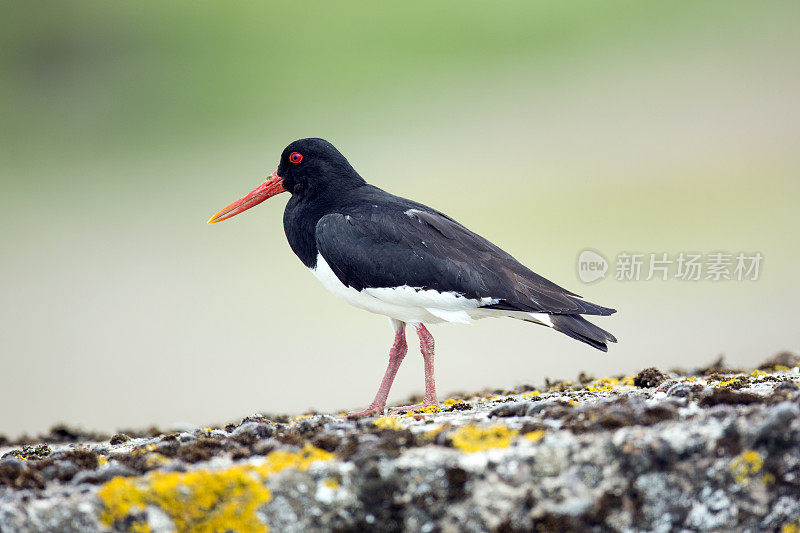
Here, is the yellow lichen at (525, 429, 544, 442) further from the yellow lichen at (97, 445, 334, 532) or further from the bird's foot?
the bird's foot

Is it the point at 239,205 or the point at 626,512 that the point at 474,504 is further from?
the point at 239,205

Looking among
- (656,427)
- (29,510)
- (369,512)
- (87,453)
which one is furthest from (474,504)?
(87,453)

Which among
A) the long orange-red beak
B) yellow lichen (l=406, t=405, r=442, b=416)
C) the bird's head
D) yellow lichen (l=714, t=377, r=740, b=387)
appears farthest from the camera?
the long orange-red beak

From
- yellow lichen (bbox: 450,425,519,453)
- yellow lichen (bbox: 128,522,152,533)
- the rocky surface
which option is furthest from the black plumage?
yellow lichen (bbox: 128,522,152,533)

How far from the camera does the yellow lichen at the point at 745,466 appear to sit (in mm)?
3107

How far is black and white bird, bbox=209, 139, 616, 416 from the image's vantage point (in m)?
5.32

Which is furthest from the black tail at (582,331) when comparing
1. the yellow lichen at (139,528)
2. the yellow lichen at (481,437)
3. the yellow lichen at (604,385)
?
the yellow lichen at (139,528)

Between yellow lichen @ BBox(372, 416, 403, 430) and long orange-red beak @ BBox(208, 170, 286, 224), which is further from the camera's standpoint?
long orange-red beak @ BBox(208, 170, 286, 224)

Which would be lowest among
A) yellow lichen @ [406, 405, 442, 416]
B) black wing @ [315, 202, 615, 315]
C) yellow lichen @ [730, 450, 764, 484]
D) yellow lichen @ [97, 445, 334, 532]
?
yellow lichen @ [97, 445, 334, 532]

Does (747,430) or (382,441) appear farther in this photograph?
(382,441)

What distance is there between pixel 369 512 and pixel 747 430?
1511 millimetres

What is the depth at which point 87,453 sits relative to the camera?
4.03m

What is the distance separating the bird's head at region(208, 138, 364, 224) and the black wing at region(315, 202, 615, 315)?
23.3 inches

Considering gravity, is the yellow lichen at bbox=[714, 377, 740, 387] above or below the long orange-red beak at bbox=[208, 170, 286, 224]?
below
